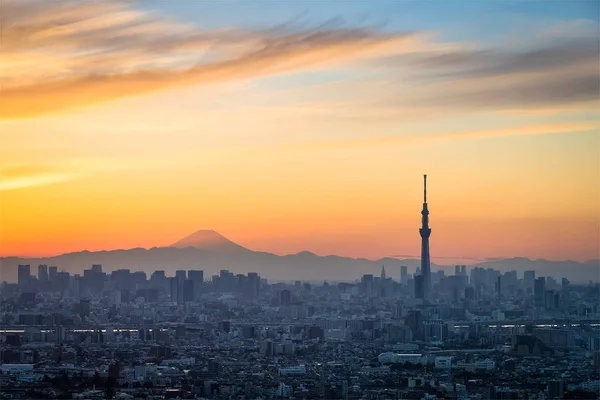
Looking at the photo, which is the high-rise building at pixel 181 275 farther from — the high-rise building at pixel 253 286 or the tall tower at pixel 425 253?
the tall tower at pixel 425 253

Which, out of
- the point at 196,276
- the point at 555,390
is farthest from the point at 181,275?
the point at 555,390

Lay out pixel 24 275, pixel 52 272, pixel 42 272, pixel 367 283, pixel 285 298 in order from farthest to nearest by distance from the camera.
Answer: pixel 367 283, pixel 285 298, pixel 52 272, pixel 42 272, pixel 24 275

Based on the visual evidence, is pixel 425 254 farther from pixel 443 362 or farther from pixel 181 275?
pixel 443 362

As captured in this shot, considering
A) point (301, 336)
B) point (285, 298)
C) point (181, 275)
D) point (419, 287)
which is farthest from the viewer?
point (181, 275)

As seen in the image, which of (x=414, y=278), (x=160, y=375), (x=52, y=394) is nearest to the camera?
(x=52, y=394)

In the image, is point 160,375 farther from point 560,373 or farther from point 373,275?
point 373,275

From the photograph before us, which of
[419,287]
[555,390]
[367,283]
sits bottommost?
[555,390]

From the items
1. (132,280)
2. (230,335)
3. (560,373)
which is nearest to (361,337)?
(230,335)
